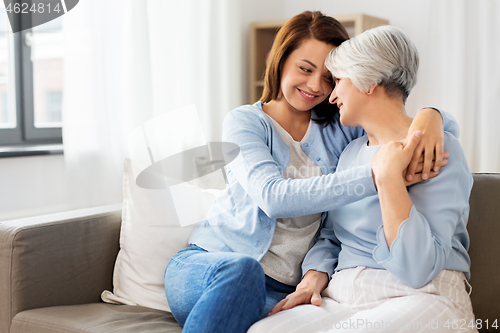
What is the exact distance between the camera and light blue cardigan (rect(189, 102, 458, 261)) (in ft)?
3.53

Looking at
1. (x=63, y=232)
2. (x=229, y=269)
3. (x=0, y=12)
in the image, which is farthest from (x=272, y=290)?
(x=0, y=12)

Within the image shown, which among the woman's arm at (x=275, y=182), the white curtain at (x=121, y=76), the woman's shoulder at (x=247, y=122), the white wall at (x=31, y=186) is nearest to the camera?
the woman's arm at (x=275, y=182)

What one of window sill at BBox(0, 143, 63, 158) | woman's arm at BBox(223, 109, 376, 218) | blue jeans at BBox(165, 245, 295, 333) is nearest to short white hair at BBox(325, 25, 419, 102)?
woman's arm at BBox(223, 109, 376, 218)

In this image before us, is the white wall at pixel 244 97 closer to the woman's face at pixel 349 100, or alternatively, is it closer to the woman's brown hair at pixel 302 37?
the woman's brown hair at pixel 302 37

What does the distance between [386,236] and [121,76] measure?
4.78ft

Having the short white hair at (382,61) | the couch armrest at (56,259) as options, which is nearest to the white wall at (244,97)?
the couch armrest at (56,259)

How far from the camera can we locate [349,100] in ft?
3.96

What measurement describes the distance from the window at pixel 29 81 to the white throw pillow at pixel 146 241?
2.19ft

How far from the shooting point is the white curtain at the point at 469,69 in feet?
8.02

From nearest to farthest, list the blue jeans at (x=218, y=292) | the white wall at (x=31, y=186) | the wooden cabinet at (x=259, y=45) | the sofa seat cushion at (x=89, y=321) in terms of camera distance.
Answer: the blue jeans at (x=218, y=292), the sofa seat cushion at (x=89, y=321), the white wall at (x=31, y=186), the wooden cabinet at (x=259, y=45)

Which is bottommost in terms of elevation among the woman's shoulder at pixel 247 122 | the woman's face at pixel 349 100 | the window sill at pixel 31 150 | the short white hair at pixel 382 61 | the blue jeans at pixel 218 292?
the blue jeans at pixel 218 292

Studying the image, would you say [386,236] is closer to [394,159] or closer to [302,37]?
[394,159]

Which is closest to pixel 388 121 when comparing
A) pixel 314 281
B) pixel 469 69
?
pixel 314 281

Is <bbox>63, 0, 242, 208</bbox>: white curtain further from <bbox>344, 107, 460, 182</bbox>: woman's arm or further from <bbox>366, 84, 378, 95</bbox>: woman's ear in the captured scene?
<bbox>344, 107, 460, 182</bbox>: woman's arm
